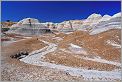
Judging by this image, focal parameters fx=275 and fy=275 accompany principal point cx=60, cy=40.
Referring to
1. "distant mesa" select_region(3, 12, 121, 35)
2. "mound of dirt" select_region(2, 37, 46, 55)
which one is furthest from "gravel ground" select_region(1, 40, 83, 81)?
"mound of dirt" select_region(2, 37, 46, 55)

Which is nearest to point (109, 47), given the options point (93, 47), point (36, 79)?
point (93, 47)

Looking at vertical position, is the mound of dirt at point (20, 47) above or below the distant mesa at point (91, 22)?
below

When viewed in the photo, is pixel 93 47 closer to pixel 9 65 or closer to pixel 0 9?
pixel 9 65

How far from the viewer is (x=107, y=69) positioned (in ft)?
16.9

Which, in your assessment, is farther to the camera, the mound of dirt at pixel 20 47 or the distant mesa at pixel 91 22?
the mound of dirt at pixel 20 47

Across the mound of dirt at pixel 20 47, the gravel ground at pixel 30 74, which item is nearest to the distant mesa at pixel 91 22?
the mound of dirt at pixel 20 47

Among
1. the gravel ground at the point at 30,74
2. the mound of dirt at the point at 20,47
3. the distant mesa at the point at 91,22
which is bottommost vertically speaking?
the gravel ground at the point at 30,74

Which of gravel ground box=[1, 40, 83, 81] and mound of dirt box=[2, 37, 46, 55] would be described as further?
mound of dirt box=[2, 37, 46, 55]

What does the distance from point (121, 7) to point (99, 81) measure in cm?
123

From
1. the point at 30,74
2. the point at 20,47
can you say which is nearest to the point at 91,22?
the point at 20,47

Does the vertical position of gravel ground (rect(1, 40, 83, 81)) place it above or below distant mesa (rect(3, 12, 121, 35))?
below

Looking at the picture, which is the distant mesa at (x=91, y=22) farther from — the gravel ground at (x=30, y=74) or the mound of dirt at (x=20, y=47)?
the gravel ground at (x=30, y=74)

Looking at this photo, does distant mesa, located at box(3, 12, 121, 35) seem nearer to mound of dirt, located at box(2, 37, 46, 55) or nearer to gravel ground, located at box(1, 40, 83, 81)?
mound of dirt, located at box(2, 37, 46, 55)

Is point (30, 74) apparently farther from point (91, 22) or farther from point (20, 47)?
point (91, 22)
